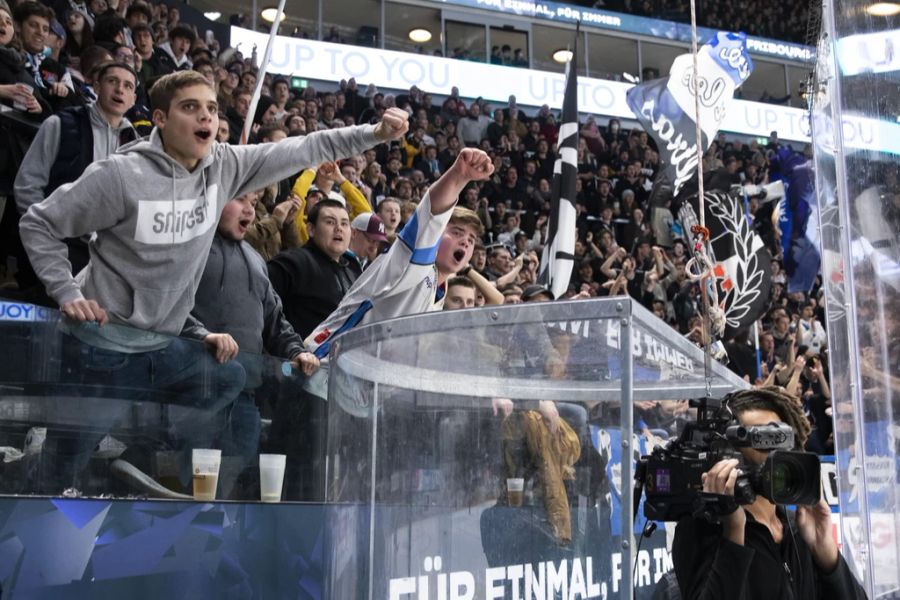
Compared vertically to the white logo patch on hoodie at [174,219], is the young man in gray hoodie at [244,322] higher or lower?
lower

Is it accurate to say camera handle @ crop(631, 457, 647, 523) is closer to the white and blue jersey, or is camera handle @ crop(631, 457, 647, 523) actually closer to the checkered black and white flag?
the white and blue jersey

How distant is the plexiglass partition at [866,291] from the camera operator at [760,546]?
0.08 metres

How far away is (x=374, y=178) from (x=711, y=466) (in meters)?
8.93

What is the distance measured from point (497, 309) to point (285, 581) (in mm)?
1744

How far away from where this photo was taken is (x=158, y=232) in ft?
11.6

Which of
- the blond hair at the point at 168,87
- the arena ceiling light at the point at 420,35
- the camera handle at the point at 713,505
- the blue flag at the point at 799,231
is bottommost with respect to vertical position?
the camera handle at the point at 713,505

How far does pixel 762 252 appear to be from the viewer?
31.2ft

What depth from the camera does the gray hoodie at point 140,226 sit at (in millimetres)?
3457

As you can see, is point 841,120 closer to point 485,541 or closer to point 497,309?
point 497,309

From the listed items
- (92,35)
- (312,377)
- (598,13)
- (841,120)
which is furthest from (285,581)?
(598,13)

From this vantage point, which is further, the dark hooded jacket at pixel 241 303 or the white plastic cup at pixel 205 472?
the dark hooded jacket at pixel 241 303

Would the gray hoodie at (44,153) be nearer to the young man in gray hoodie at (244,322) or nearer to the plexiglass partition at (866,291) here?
the young man in gray hoodie at (244,322)

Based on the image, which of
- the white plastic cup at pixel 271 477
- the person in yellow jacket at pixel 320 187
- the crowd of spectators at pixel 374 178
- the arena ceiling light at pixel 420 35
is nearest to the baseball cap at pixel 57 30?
the crowd of spectators at pixel 374 178

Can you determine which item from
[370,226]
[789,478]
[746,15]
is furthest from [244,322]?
[746,15]
